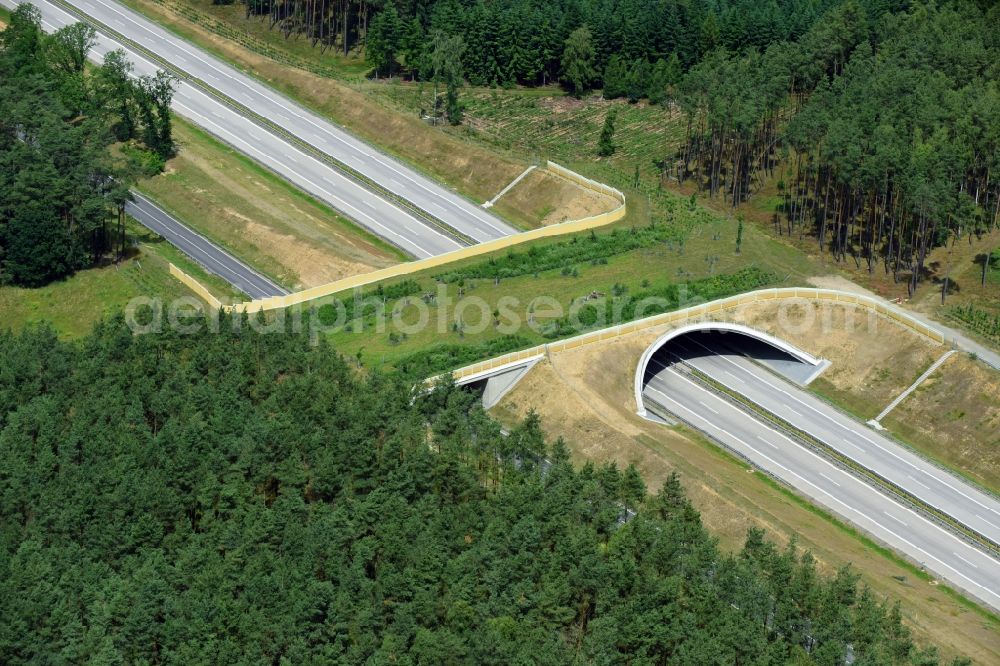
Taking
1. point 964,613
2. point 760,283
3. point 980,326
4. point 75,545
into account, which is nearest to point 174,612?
point 75,545

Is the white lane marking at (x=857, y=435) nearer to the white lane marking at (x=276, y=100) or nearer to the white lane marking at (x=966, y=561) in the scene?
the white lane marking at (x=966, y=561)

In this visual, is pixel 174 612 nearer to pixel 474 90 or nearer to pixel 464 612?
pixel 464 612

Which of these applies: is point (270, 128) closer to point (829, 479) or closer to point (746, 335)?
point (746, 335)

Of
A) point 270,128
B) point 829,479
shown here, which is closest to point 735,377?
point 829,479

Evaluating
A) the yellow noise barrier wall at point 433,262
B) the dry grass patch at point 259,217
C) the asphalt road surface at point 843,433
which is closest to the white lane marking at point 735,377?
the asphalt road surface at point 843,433

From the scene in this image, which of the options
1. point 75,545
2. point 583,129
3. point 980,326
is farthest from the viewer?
point 583,129

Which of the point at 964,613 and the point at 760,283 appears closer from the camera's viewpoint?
the point at 964,613
